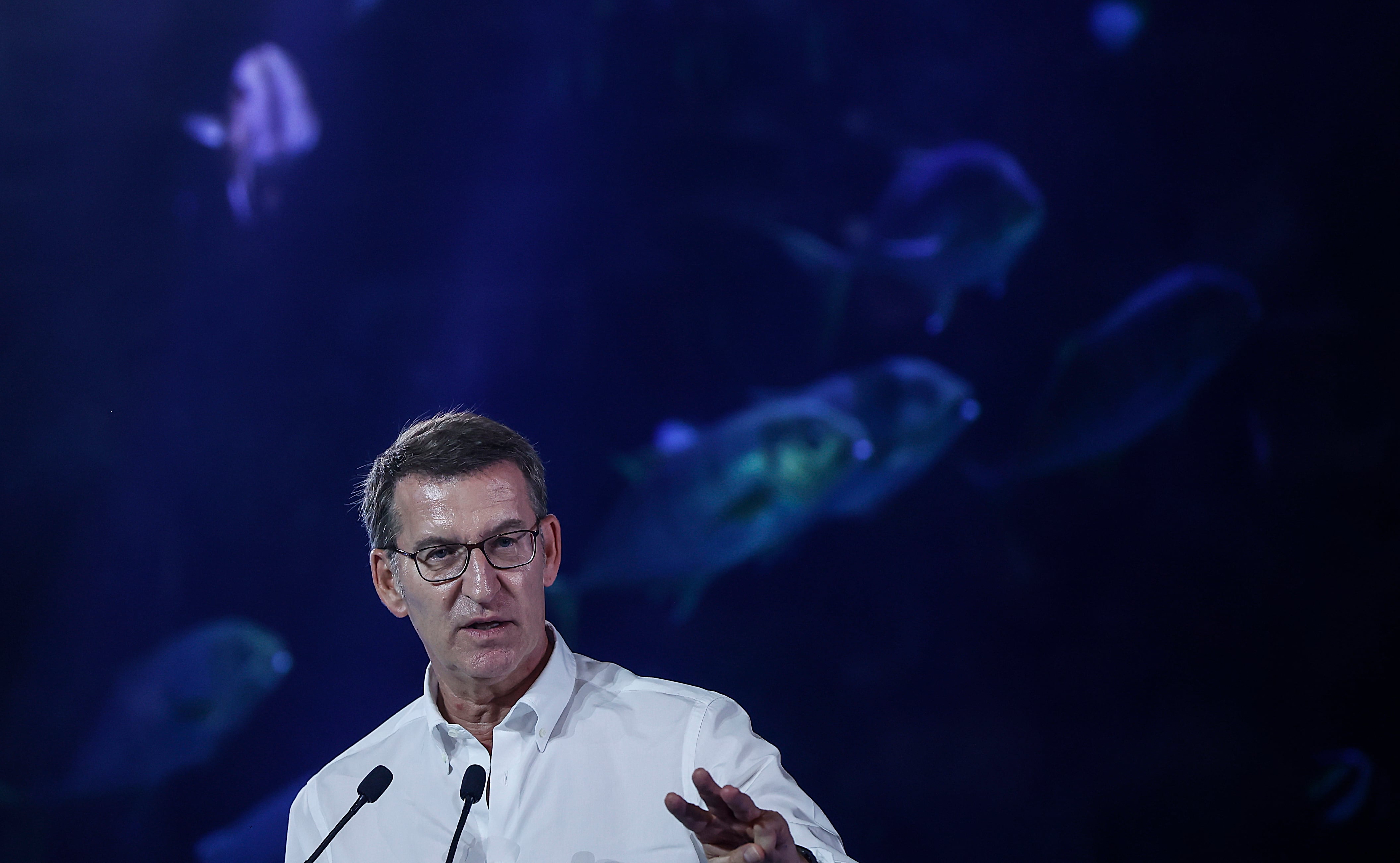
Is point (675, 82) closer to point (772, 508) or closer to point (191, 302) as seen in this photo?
point (772, 508)

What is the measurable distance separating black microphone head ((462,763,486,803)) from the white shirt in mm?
145

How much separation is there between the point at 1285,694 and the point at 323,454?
9.65 ft

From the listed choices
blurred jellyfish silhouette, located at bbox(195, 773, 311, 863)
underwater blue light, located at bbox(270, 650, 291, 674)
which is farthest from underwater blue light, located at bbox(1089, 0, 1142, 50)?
blurred jellyfish silhouette, located at bbox(195, 773, 311, 863)

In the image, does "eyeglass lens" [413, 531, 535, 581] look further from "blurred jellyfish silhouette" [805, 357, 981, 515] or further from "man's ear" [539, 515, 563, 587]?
"blurred jellyfish silhouette" [805, 357, 981, 515]

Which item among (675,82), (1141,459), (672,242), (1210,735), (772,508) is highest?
(675,82)

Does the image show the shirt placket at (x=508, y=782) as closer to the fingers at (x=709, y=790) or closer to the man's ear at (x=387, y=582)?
the man's ear at (x=387, y=582)

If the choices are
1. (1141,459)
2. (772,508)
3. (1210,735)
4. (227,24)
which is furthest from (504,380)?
(1210,735)

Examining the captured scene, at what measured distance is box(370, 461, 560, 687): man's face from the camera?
1.40m

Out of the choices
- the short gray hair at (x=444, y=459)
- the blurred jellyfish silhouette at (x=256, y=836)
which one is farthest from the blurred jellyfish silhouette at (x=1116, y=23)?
the blurred jellyfish silhouette at (x=256, y=836)

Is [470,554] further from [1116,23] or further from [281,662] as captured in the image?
[1116,23]

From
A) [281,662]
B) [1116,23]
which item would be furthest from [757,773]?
[1116,23]

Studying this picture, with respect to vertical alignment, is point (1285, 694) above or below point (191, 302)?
below

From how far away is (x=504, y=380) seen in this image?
Result: 312 centimetres

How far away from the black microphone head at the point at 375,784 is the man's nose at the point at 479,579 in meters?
0.24
